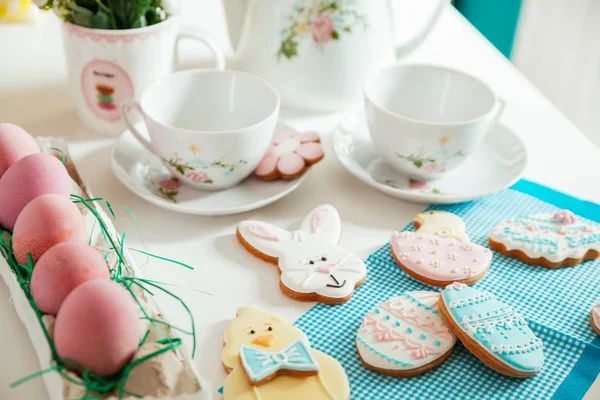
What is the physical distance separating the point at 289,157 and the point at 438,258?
0.23 meters

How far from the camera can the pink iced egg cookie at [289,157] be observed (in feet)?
2.73

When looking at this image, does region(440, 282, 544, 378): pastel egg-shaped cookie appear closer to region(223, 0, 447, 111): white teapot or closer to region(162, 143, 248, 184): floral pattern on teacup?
region(162, 143, 248, 184): floral pattern on teacup

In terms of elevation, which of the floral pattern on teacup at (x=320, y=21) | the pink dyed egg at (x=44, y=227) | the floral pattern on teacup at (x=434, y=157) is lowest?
the floral pattern on teacup at (x=434, y=157)

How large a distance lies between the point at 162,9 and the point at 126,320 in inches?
19.8

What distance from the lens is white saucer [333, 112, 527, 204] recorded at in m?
0.82

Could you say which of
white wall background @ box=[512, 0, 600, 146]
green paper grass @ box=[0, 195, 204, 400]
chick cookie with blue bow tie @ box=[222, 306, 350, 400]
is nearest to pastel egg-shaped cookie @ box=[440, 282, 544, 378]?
chick cookie with blue bow tie @ box=[222, 306, 350, 400]

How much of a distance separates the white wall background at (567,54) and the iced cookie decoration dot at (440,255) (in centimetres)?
84

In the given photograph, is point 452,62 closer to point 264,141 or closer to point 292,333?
point 264,141

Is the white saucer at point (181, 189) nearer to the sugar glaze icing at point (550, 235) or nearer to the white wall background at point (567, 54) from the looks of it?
the sugar glaze icing at point (550, 235)

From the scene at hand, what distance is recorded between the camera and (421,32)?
3.15 ft

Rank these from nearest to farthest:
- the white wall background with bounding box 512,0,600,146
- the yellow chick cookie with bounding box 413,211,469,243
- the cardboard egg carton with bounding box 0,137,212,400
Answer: the cardboard egg carton with bounding box 0,137,212,400 → the yellow chick cookie with bounding box 413,211,469,243 → the white wall background with bounding box 512,0,600,146

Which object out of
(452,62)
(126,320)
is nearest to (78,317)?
(126,320)

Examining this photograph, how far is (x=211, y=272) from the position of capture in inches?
28.2

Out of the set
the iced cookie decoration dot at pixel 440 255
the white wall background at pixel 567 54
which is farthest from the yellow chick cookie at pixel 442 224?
the white wall background at pixel 567 54
